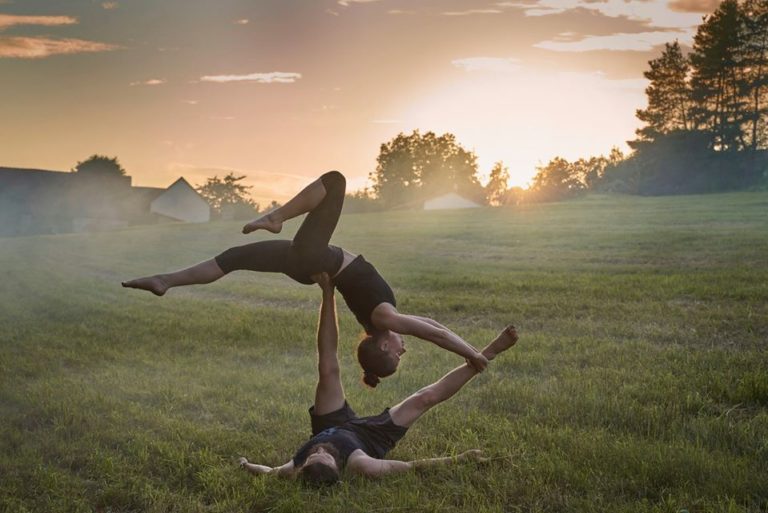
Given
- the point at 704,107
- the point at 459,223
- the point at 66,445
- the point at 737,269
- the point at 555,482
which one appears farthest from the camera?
the point at 704,107

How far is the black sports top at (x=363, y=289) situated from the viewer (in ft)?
23.0

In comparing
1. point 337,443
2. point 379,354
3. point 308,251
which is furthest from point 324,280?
point 337,443

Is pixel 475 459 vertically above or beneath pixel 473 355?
beneath

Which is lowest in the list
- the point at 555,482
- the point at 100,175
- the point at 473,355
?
the point at 555,482

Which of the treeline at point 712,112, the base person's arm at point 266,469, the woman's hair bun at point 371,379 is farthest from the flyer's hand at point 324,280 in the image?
the treeline at point 712,112

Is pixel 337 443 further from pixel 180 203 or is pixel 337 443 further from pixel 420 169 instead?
pixel 420 169

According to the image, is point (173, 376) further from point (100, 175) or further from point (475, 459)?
point (100, 175)

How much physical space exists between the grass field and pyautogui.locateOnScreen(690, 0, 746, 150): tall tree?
45.7 metres

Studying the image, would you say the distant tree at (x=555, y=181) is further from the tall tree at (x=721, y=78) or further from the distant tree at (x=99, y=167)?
the distant tree at (x=99, y=167)

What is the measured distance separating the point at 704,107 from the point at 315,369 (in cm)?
6264

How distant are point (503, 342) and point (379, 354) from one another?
1.18 m

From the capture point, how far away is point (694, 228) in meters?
31.7

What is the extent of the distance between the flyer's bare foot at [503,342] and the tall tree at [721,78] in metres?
63.0

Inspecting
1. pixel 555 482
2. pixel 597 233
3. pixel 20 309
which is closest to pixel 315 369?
pixel 555 482
